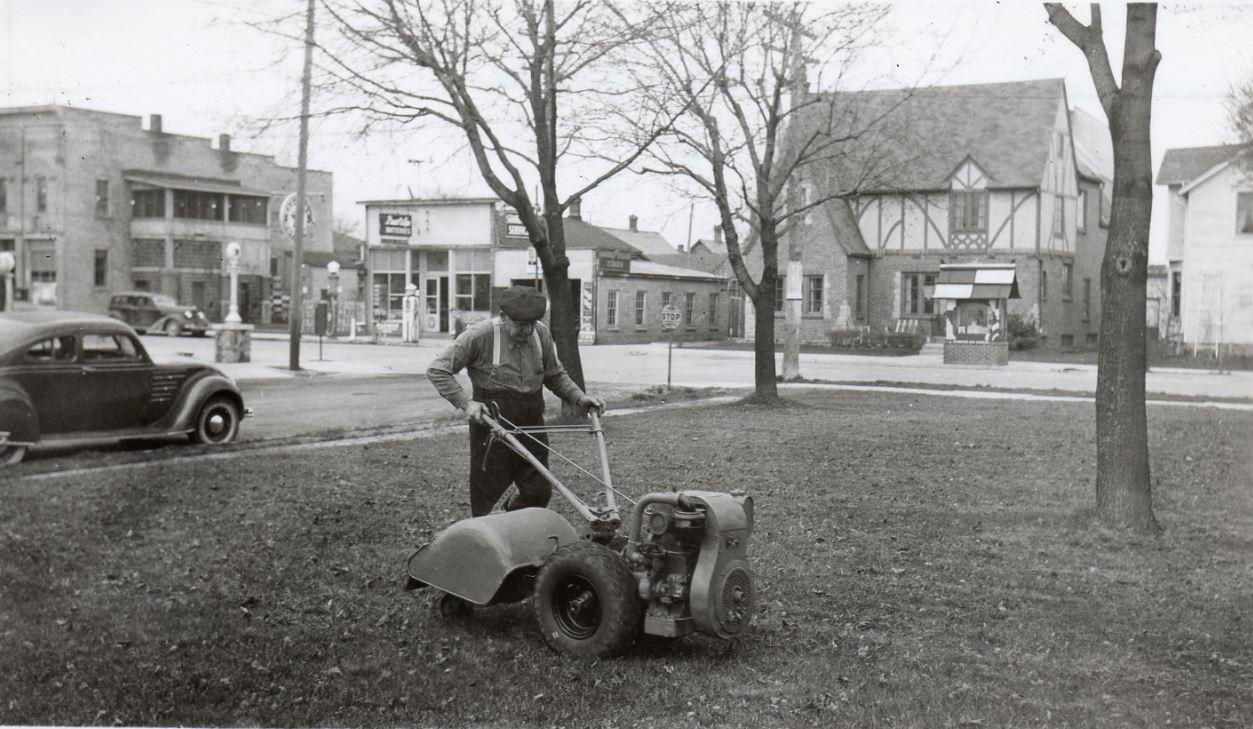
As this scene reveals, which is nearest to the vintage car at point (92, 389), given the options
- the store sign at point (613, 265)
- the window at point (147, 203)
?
the window at point (147, 203)

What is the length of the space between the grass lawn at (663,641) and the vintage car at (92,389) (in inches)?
43.3

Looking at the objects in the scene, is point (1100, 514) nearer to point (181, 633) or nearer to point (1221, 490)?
point (1221, 490)

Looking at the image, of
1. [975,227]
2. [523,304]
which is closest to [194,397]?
[523,304]

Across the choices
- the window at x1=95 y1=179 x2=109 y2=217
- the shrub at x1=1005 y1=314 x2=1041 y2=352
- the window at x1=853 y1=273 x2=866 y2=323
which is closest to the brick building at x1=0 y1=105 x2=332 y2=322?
the window at x1=95 y1=179 x2=109 y2=217

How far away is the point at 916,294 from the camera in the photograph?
40.9 meters

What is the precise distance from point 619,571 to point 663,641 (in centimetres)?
52

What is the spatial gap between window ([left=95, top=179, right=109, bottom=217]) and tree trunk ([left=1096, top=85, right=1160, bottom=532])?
7.16 meters

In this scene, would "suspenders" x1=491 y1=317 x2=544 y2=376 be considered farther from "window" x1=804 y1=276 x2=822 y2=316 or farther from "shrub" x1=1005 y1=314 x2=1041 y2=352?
"window" x1=804 y1=276 x2=822 y2=316

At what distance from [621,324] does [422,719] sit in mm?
36342

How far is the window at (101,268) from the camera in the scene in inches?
377

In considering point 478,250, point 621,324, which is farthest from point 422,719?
point 621,324

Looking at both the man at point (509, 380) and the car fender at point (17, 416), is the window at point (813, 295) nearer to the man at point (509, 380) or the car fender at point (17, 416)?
the car fender at point (17, 416)

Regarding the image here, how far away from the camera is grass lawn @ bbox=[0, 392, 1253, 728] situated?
15.5 ft

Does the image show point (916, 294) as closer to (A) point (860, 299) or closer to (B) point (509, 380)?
(A) point (860, 299)
